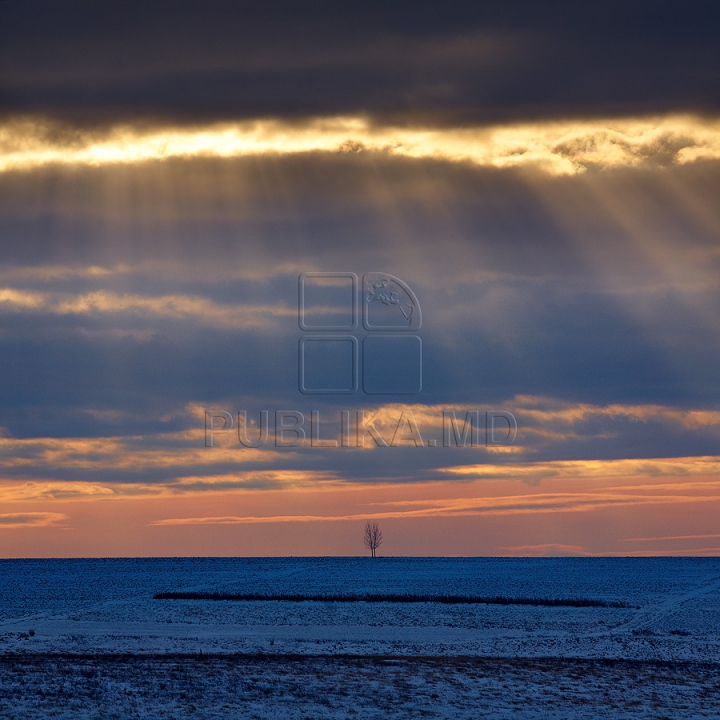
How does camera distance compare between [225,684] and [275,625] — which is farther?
[275,625]

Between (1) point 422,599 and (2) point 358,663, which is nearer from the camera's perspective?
(2) point 358,663

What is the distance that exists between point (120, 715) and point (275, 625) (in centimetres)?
2453

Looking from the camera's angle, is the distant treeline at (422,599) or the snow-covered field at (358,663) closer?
the snow-covered field at (358,663)

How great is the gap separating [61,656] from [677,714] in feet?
69.9

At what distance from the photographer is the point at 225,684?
96.3 ft

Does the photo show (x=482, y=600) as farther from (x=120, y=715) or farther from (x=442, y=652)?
(x=120, y=715)

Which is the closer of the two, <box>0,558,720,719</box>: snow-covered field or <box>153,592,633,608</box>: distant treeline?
<box>0,558,720,719</box>: snow-covered field

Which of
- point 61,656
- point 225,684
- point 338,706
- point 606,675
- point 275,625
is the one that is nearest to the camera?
point 338,706

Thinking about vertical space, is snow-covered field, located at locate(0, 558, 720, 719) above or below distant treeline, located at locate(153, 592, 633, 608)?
above

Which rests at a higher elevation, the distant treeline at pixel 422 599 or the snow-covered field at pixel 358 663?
the snow-covered field at pixel 358 663

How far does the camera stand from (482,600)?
6800cm

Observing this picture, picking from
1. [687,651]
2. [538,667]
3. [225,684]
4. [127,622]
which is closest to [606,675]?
[538,667]

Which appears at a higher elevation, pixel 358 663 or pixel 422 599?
pixel 358 663

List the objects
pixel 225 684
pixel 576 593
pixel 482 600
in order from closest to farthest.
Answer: pixel 225 684
pixel 482 600
pixel 576 593
